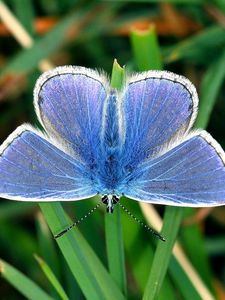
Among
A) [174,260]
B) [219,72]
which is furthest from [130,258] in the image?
[219,72]

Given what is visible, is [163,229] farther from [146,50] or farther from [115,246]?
[146,50]

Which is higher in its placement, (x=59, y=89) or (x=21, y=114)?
(x=21, y=114)

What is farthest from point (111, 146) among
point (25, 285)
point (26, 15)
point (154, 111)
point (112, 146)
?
point (26, 15)

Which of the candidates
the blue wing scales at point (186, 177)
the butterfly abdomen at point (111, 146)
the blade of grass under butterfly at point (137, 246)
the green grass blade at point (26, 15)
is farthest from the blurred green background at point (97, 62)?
the blue wing scales at point (186, 177)

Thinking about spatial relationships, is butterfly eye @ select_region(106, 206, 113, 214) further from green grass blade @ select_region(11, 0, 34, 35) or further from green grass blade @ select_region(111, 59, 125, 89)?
green grass blade @ select_region(11, 0, 34, 35)

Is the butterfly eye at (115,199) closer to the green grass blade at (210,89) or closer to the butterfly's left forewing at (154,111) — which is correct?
the butterfly's left forewing at (154,111)

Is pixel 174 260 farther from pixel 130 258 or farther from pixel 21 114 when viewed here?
pixel 21 114
